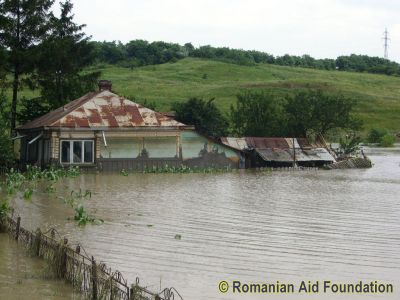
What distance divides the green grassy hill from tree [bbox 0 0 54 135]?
107 ft

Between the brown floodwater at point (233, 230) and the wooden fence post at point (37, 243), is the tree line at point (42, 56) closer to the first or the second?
the brown floodwater at point (233, 230)

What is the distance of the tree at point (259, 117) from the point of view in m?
46.5

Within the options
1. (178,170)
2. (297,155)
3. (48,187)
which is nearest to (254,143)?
(297,155)

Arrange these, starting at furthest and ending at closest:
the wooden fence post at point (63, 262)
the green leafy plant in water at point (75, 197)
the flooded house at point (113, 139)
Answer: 1. the flooded house at point (113, 139)
2. the green leafy plant in water at point (75, 197)
3. the wooden fence post at point (63, 262)

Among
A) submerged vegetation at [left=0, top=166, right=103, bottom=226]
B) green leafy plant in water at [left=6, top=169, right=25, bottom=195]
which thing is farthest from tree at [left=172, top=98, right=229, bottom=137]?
green leafy plant in water at [left=6, top=169, right=25, bottom=195]

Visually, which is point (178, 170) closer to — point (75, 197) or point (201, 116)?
point (201, 116)

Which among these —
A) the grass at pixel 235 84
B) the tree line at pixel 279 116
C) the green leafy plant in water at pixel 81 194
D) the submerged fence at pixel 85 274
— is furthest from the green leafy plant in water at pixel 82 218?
the grass at pixel 235 84

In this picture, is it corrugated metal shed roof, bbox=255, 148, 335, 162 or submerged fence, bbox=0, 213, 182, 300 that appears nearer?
submerged fence, bbox=0, 213, 182, 300

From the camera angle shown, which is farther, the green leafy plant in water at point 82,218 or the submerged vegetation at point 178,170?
the submerged vegetation at point 178,170

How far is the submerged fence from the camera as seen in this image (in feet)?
29.7

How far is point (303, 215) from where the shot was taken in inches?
733

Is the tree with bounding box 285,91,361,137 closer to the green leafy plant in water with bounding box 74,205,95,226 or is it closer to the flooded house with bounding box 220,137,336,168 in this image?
the flooded house with bounding box 220,137,336,168

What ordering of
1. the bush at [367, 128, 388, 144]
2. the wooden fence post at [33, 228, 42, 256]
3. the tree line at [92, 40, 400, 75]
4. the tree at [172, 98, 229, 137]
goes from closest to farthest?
the wooden fence post at [33, 228, 42, 256], the tree at [172, 98, 229, 137], the bush at [367, 128, 388, 144], the tree line at [92, 40, 400, 75]

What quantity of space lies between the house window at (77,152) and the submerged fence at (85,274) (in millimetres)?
20070
